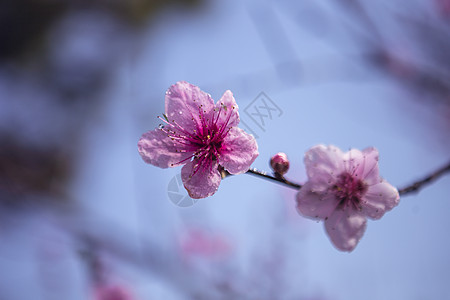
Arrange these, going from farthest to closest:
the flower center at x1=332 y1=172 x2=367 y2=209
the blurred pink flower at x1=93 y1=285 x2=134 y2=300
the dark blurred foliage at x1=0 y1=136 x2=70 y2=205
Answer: the dark blurred foliage at x1=0 y1=136 x2=70 y2=205, the blurred pink flower at x1=93 y1=285 x2=134 y2=300, the flower center at x1=332 y1=172 x2=367 y2=209

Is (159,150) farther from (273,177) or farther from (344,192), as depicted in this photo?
(344,192)

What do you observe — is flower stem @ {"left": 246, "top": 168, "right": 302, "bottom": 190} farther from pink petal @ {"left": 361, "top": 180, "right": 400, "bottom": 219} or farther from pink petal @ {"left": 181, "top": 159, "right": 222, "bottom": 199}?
pink petal @ {"left": 361, "top": 180, "right": 400, "bottom": 219}

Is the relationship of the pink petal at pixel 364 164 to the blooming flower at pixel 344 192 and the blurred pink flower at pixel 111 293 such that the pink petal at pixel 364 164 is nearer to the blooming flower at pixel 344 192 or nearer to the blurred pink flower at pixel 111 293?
the blooming flower at pixel 344 192

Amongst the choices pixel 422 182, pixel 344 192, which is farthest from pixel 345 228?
pixel 422 182

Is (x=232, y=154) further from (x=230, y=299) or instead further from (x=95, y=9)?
(x=95, y=9)

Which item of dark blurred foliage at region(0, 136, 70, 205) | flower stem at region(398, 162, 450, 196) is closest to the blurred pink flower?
dark blurred foliage at region(0, 136, 70, 205)

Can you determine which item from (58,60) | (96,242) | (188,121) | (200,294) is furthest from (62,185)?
(188,121)

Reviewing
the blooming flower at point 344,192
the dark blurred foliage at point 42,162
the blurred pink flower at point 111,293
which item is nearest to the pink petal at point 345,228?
the blooming flower at point 344,192

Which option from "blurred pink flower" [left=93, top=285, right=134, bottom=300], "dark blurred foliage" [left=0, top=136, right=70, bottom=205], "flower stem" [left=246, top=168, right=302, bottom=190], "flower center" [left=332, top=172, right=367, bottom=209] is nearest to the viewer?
"flower stem" [left=246, top=168, right=302, bottom=190]
